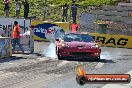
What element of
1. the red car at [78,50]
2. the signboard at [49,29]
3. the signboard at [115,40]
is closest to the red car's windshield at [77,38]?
the red car at [78,50]

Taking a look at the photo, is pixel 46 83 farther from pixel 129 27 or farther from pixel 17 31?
pixel 129 27

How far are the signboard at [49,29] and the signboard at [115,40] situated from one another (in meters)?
2.57

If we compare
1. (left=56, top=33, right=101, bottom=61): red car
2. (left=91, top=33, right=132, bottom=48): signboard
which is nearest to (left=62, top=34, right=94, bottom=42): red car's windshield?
(left=56, top=33, right=101, bottom=61): red car

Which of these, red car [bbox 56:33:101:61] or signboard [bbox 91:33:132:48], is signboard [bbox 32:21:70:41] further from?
red car [bbox 56:33:101:61]

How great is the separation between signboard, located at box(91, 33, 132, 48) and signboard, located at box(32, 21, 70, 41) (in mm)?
2575

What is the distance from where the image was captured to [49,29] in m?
29.7

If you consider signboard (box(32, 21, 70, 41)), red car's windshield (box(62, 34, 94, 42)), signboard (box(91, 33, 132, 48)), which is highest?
red car's windshield (box(62, 34, 94, 42))

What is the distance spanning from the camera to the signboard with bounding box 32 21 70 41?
2962 cm

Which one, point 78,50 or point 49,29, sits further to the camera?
point 49,29

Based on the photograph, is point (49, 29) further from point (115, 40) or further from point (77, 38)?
point (77, 38)

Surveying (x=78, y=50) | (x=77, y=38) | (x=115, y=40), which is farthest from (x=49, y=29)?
(x=78, y=50)

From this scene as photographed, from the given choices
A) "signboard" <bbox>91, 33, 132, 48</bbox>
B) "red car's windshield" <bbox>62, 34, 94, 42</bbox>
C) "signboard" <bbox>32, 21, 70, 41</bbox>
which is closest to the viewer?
"red car's windshield" <bbox>62, 34, 94, 42</bbox>

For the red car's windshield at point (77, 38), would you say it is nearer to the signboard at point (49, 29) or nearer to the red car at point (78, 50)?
the red car at point (78, 50)

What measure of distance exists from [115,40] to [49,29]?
210 inches
